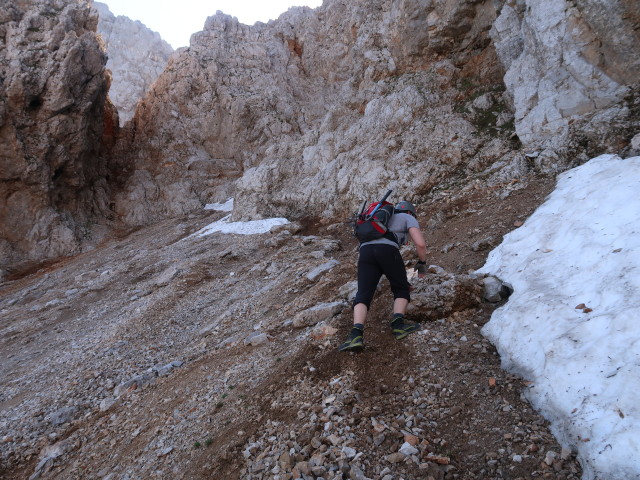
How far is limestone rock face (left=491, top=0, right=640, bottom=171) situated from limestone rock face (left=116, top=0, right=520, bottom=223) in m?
1.50

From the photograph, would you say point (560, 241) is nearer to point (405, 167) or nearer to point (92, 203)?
point (405, 167)

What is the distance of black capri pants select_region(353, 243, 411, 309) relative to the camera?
5777mm

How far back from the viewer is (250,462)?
14.3ft

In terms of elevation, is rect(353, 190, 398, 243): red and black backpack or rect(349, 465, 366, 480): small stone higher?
rect(353, 190, 398, 243): red and black backpack

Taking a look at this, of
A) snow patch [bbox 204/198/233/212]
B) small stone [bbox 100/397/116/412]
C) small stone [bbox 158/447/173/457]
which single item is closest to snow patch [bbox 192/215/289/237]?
snow patch [bbox 204/198/233/212]

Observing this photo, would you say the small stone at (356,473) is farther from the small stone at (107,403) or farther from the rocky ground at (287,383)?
the small stone at (107,403)

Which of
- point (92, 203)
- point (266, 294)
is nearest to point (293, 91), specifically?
point (92, 203)

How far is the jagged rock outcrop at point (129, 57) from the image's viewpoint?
195 ft

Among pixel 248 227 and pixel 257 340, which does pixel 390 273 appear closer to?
pixel 257 340

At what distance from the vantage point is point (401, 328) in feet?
18.9

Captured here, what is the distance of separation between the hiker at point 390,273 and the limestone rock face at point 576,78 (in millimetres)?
7323

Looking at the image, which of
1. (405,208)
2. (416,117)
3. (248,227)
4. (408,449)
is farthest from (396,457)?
(248,227)

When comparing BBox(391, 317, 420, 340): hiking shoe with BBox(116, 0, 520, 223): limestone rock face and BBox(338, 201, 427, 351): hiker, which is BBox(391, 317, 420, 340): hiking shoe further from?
BBox(116, 0, 520, 223): limestone rock face

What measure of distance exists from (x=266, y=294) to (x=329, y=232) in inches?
259
